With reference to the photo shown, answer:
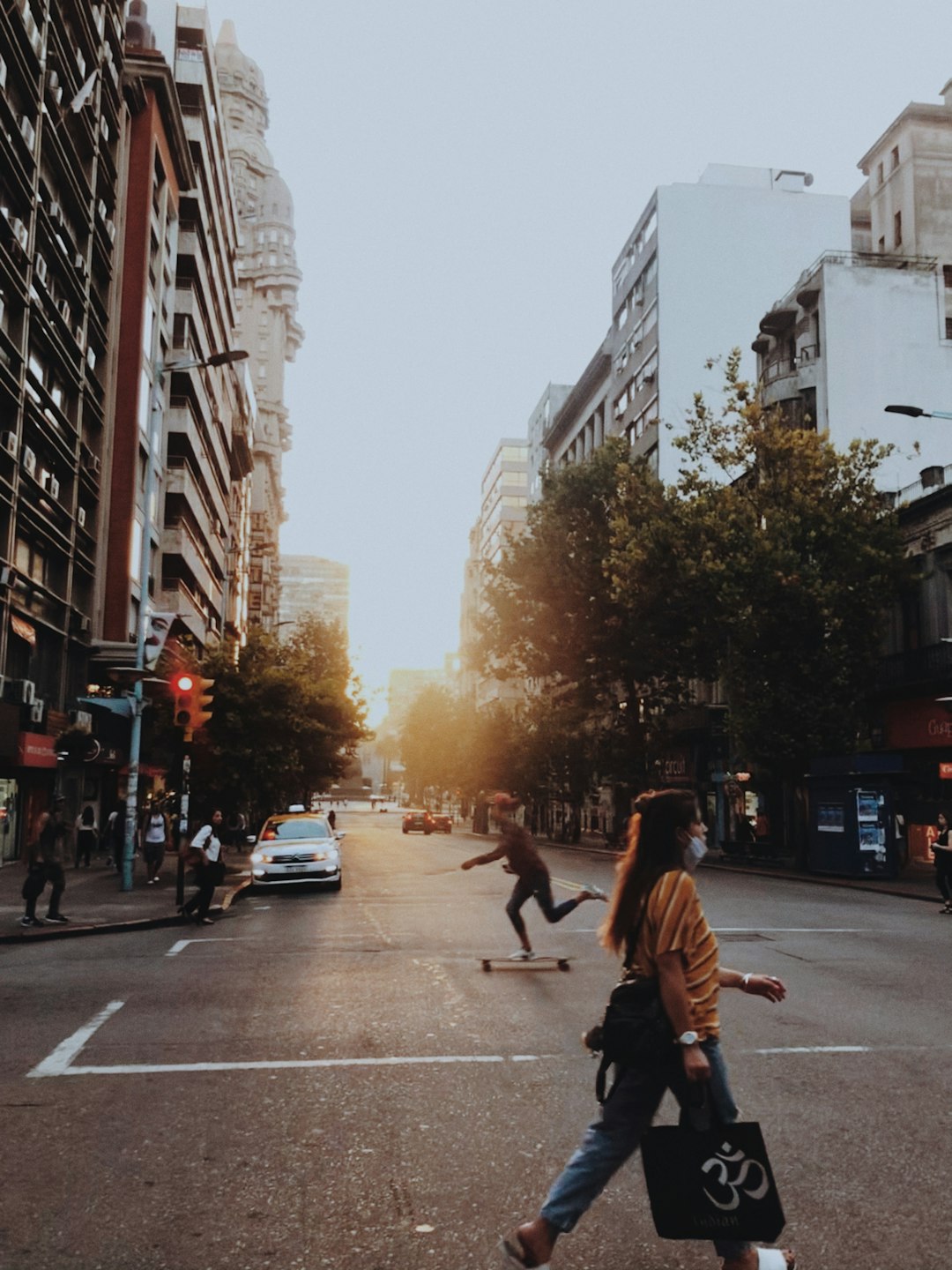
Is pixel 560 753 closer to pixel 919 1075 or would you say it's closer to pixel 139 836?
pixel 139 836

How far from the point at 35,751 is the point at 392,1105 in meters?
23.8

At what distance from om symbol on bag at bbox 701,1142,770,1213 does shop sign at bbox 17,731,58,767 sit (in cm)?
2522

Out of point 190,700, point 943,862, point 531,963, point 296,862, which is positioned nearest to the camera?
Answer: point 531,963

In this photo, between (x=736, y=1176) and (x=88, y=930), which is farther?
(x=88, y=930)

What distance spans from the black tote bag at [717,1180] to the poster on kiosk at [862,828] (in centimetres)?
2492

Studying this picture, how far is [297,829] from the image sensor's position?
24.4 metres

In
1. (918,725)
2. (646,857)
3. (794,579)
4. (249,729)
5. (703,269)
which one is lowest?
(646,857)

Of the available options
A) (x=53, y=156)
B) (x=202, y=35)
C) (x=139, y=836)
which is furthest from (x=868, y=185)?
(x=139, y=836)

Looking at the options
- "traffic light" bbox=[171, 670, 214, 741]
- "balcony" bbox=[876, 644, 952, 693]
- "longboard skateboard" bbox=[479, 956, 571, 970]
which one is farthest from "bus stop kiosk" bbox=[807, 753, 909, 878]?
"longboard skateboard" bbox=[479, 956, 571, 970]

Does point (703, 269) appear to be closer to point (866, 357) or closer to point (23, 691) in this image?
point (866, 357)

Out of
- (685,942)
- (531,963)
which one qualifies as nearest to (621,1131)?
(685,942)

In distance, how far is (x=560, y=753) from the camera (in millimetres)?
48188

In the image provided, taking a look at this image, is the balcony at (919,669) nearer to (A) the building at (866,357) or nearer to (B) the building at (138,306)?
(A) the building at (866,357)

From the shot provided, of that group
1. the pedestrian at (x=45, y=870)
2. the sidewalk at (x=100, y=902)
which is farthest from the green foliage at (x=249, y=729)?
the pedestrian at (x=45, y=870)
